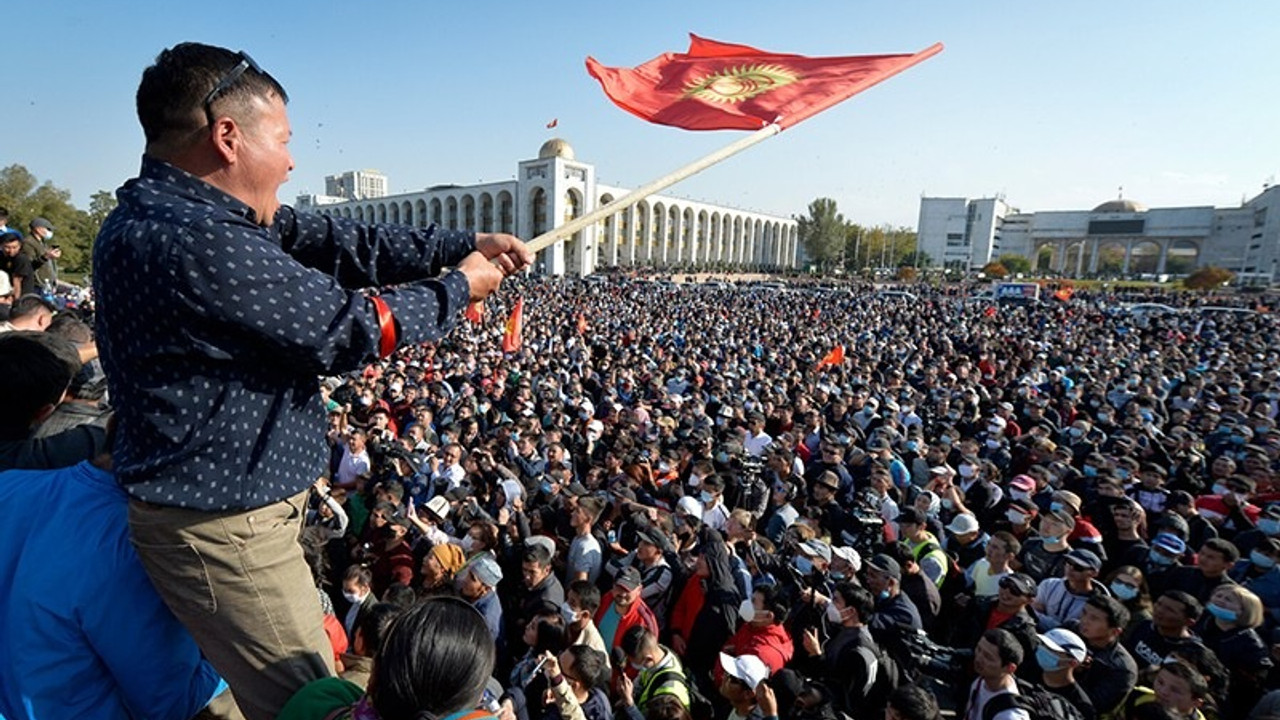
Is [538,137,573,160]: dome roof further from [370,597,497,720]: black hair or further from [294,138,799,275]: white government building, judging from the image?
[370,597,497,720]: black hair

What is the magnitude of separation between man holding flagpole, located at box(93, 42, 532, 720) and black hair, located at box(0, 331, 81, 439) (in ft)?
2.74

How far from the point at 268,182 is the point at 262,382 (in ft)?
1.66

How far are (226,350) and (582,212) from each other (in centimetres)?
6468

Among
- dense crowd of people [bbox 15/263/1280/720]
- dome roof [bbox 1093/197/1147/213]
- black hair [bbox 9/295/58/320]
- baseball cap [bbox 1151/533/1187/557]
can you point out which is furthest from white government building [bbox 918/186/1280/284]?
black hair [bbox 9/295/58/320]

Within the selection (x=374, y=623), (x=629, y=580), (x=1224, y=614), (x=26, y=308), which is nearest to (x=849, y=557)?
(x=629, y=580)

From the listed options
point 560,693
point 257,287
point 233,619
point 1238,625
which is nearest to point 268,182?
point 257,287

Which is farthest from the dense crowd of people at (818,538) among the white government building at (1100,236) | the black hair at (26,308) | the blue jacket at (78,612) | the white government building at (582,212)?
the white government building at (1100,236)

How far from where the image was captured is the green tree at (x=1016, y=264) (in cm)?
8594

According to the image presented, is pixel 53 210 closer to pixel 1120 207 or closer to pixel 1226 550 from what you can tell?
pixel 1226 550

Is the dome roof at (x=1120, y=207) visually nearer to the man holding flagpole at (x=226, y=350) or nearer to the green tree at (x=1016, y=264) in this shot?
the green tree at (x=1016, y=264)

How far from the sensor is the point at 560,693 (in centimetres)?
312

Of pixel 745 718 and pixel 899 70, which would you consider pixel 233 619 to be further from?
pixel 899 70

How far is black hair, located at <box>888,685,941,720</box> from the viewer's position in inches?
116

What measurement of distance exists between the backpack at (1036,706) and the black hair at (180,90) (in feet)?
13.1
